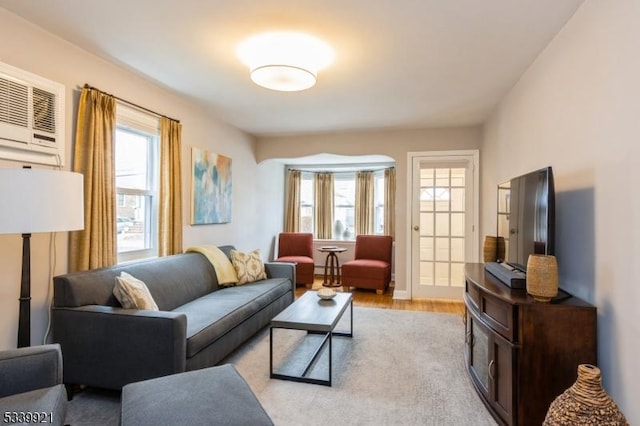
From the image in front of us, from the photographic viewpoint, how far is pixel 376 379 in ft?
8.67

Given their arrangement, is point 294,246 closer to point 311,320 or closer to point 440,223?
point 440,223

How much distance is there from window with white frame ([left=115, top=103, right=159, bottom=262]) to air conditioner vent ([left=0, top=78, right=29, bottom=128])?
772mm

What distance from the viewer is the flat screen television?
2023 mm

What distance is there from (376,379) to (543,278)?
55.5 inches

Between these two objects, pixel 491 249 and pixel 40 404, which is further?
pixel 491 249

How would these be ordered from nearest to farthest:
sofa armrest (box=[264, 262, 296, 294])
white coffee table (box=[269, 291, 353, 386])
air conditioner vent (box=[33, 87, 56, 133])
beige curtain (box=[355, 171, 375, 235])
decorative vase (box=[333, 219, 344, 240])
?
air conditioner vent (box=[33, 87, 56, 133]) → white coffee table (box=[269, 291, 353, 386]) → sofa armrest (box=[264, 262, 296, 294]) → beige curtain (box=[355, 171, 375, 235]) → decorative vase (box=[333, 219, 344, 240])

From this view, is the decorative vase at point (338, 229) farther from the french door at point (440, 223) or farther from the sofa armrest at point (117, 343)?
the sofa armrest at point (117, 343)

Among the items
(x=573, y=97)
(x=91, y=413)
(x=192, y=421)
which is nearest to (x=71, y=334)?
(x=91, y=413)

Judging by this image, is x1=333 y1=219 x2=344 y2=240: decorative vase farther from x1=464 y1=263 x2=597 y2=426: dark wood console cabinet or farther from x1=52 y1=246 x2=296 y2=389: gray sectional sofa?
x1=464 y1=263 x2=597 y2=426: dark wood console cabinet

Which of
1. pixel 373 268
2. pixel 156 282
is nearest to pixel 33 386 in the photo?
pixel 156 282

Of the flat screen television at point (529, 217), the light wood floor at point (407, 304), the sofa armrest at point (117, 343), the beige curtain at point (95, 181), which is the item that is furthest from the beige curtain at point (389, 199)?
the sofa armrest at point (117, 343)

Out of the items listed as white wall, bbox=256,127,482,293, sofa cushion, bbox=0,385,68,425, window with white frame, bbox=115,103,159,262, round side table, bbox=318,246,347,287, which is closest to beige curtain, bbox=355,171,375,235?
round side table, bbox=318,246,347,287

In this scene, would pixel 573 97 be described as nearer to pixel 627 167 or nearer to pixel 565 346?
pixel 627 167

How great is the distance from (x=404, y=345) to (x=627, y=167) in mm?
2328
